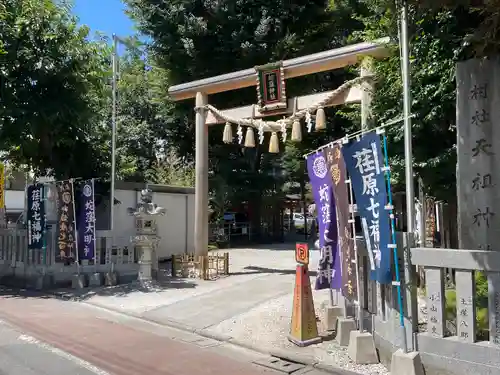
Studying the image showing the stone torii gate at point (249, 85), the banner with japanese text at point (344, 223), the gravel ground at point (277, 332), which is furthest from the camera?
the stone torii gate at point (249, 85)

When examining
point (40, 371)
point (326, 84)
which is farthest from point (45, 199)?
point (326, 84)

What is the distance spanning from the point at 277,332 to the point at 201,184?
6.88m

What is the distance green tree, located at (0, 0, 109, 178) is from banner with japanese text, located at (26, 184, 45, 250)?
1.42 m

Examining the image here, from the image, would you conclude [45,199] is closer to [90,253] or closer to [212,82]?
[90,253]

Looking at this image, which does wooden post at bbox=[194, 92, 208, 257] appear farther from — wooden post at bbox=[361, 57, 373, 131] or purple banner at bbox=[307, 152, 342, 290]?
purple banner at bbox=[307, 152, 342, 290]

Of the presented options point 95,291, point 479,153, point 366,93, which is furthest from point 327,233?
point 95,291

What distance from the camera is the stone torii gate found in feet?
35.9

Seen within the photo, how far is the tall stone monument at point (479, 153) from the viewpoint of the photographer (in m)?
5.91

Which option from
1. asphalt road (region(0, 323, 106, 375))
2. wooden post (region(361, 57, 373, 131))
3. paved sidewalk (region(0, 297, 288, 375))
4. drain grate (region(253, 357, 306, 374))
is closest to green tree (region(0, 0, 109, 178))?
paved sidewalk (region(0, 297, 288, 375))

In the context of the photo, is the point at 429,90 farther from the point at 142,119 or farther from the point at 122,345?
the point at 142,119

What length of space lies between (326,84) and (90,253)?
45.8 ft

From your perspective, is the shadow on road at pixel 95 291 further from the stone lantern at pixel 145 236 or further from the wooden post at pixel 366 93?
the wooden post at pixel 366 93

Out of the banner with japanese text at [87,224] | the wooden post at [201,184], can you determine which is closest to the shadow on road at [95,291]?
the banner with japanese text at [87,224]

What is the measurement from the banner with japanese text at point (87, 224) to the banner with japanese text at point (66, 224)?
182 millimetres
